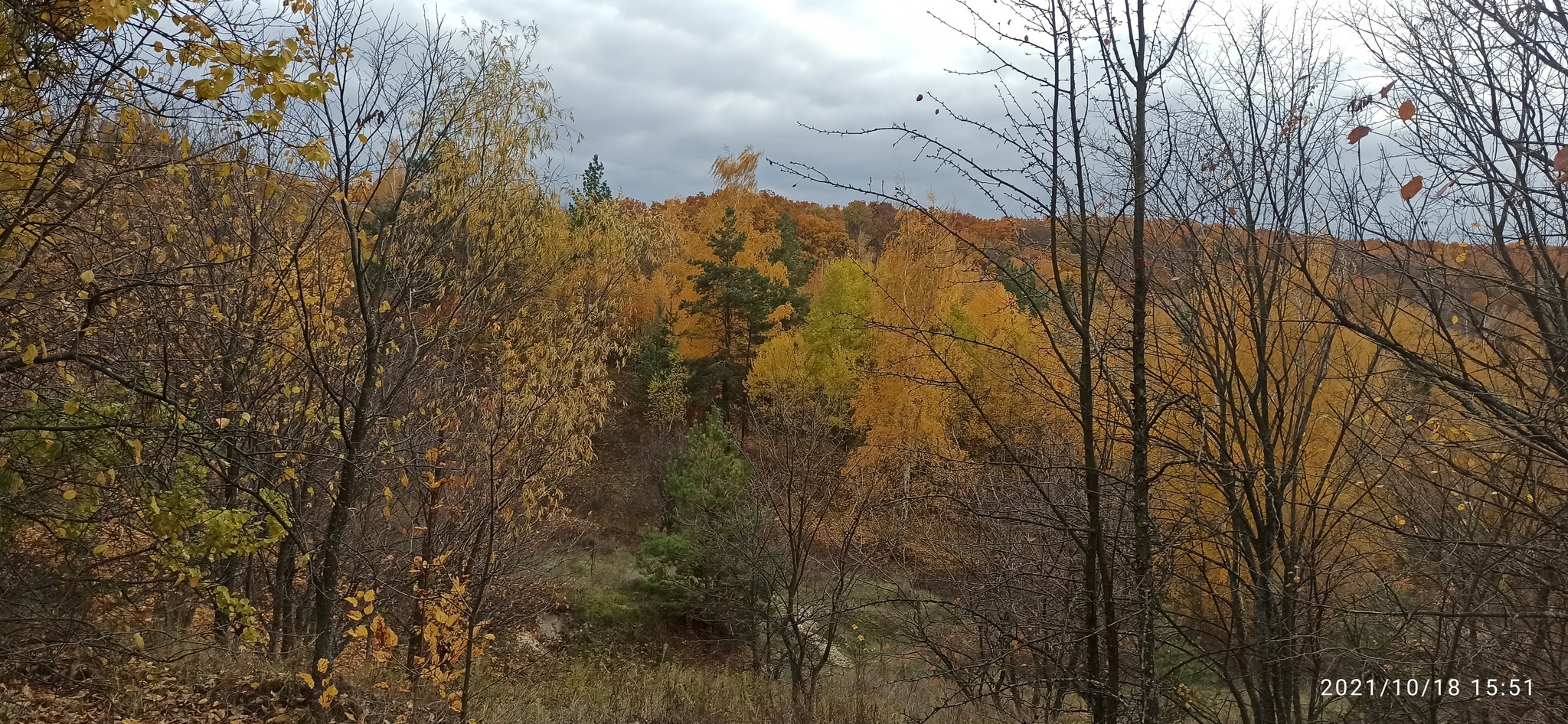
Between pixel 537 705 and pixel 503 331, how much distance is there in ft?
13.7

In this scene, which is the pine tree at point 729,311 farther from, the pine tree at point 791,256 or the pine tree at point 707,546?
the pine tree at point 707,546

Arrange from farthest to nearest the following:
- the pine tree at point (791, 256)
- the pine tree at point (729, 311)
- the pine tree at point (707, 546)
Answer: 1. the pine tree at point (791, 256)
2. the pine tree at point (729, 311)
3. the pine tree at point (707, 546)

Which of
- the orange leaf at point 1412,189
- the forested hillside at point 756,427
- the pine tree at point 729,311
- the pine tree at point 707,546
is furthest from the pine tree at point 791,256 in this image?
the orange leaf at point 1412,189

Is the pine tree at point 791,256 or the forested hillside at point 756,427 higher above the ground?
the pine tree at point 791,256

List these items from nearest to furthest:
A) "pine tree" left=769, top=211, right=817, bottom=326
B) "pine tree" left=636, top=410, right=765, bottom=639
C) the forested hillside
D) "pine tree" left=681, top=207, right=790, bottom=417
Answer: the forested hillside, "pine tree" left=636, top=410, right=765, bottom=639, "pine tree" left=681, top=207, right=790, bottom=417, "pine tree" left=769, top=211, right=817, bottom=326

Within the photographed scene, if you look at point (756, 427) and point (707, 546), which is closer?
point (756, 427)

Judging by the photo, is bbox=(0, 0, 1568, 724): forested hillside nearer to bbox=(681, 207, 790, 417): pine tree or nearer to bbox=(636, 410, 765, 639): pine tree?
bbox=(636, 410, 765, 639): pine tree

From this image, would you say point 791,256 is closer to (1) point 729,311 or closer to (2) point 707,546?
(1) point 729,311

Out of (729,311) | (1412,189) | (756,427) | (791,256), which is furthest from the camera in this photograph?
(791,256)

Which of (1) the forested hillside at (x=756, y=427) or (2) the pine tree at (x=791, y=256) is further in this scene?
(2) the pine tree at (x=791, y=256)

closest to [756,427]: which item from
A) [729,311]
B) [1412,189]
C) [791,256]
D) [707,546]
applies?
[707,546]

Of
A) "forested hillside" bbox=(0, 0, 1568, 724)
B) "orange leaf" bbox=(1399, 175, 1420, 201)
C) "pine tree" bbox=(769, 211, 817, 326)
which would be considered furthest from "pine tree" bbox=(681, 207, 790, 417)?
"orange leaf" bbox=(1399, 175, 1420, 201)

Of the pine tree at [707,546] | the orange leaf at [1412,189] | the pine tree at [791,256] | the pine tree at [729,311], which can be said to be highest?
the pine tree at [791,256]

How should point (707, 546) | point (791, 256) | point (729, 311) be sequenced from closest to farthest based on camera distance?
point (707, 546) < point (729, 311) < point (791, 256)
